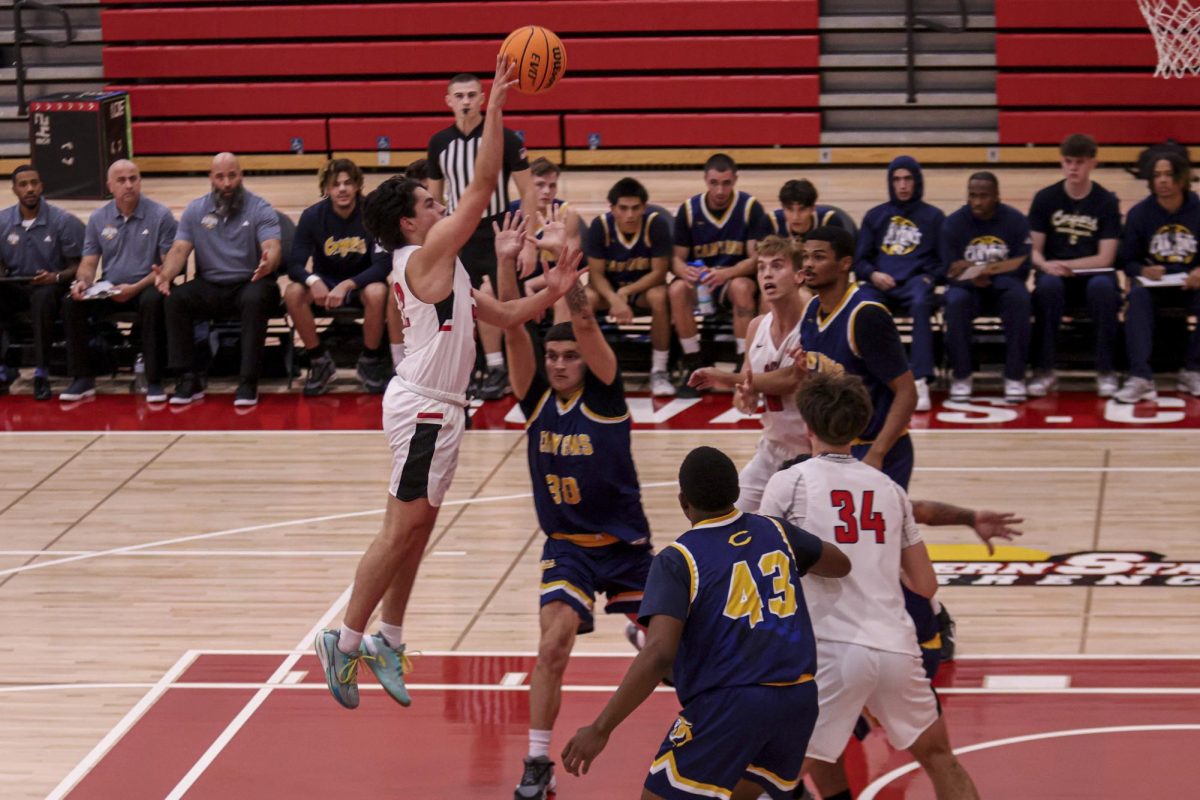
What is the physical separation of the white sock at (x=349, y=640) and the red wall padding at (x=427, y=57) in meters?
11.5

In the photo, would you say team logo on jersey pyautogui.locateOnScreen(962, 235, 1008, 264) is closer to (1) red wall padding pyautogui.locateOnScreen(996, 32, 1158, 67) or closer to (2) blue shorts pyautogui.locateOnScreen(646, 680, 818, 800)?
(1) red wall padding pyautogui.locateOnScreen(996, 32, 1158, 67)

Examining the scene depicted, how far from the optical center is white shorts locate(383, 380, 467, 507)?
21.6 ft

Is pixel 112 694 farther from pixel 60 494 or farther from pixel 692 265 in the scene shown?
pixel 692 265

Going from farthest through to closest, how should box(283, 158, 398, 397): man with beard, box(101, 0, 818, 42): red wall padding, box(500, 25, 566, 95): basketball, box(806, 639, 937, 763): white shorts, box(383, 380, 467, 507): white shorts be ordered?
box(101, 0, 818, 42): red wall padding < box(283, 158, 398, 397): man with beard < box(500, 25, 566, 95): basketball < box(383, 380, 467, 507): white shorts < box(806, 639, 937, 763): white shorts

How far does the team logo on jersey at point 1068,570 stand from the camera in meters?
8.12

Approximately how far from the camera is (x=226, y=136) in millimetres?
18031

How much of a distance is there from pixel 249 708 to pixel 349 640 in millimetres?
686

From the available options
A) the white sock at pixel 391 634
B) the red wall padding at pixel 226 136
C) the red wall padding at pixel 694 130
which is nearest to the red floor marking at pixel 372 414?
the white sock at pixel 391 634

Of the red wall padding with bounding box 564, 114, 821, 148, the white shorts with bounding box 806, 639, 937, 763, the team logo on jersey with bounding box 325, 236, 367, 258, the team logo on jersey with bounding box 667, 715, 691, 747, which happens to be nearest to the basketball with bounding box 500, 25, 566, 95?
the team logo on jersey with bounding box 325, 236, 367, 258

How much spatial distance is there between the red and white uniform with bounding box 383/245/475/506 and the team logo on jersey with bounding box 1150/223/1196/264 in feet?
21.4

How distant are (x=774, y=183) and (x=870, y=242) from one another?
521 cm

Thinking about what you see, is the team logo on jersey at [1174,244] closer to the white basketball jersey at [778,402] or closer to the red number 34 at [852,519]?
the white basketball jersey at [778,402]

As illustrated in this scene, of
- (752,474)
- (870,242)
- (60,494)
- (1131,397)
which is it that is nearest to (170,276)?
(60,494)

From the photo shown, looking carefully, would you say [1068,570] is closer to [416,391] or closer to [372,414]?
[416,391]
